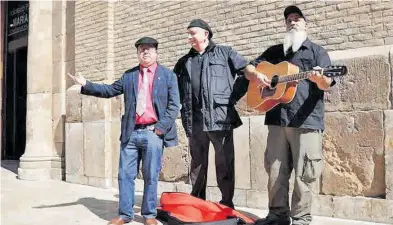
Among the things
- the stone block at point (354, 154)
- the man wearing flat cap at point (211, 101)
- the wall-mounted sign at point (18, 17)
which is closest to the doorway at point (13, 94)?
the wall-mounted sign at point (18, 17)

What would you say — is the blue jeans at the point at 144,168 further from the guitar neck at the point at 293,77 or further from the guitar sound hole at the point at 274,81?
the guitar neck at the point at 293,77

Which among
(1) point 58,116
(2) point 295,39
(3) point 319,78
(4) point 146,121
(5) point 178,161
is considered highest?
(2) point 295,39

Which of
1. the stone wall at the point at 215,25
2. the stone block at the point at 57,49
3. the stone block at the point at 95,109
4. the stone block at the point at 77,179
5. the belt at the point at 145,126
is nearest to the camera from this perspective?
the belt at the point at 145,126

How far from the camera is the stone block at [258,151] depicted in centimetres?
553

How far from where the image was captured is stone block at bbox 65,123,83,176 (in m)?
7.91

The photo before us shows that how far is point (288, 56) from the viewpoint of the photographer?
12.7 feet

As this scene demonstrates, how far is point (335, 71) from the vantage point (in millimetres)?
3301

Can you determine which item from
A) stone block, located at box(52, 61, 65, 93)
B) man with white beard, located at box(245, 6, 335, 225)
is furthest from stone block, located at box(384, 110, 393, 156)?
stone block, located at box(52, 61, 65, 93)

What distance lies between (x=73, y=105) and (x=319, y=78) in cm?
570

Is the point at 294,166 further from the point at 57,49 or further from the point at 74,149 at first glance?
the point at 57,49

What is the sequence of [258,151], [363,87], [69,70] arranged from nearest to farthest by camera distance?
[363,87], [258,151], [69,70]

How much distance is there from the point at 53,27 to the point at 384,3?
259 inches

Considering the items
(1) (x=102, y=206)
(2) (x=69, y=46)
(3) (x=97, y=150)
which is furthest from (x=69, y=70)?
(1) (x=102, y=206)

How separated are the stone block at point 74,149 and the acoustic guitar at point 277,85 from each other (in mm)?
4668
